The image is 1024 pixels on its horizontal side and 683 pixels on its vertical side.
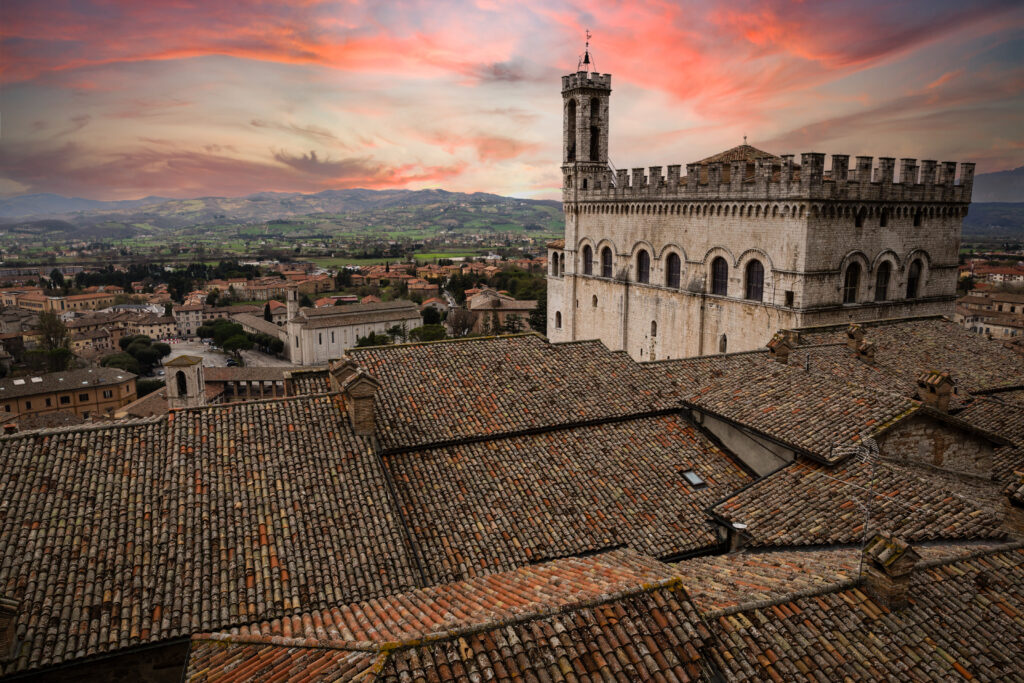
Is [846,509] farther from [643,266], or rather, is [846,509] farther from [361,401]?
[643,266]

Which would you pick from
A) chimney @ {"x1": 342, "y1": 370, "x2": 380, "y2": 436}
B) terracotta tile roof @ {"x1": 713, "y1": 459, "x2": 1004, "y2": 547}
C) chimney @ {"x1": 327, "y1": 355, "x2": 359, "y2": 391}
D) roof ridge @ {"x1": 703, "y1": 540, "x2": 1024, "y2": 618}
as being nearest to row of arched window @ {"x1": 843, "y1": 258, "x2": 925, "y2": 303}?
terracotta tile roof @ {"x1": 713, "y1": 459, "x2": 1004, "y2": 547}

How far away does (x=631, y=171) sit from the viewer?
3136cm

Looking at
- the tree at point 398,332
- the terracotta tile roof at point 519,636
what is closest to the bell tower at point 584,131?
the terracotta tile roof at point 519,636

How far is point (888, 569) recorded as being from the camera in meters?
7.32

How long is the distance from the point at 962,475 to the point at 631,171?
70.6 feet

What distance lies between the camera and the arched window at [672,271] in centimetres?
2961

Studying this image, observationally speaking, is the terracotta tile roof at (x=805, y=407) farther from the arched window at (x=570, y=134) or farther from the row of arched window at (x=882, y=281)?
the arched window at (x=570, y=134)

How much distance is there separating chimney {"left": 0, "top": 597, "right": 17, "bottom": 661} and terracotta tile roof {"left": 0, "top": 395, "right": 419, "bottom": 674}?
0.42 ft

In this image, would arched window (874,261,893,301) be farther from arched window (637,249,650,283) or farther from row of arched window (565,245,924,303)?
arched window (637,249,650,283)


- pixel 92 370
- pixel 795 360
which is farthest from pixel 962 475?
pixel 92 370

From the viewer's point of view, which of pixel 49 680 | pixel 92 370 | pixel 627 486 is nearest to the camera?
pixel 49 680

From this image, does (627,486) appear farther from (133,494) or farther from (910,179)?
(910,179)

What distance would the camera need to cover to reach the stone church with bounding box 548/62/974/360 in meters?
23.1

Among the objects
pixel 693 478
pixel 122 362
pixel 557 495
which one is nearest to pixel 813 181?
pixel 693 478
